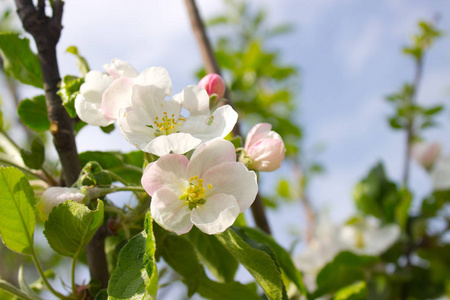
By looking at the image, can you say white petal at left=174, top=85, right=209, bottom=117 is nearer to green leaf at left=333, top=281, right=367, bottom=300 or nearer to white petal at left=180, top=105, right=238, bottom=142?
white petal at left=180, top=105, right=238, bottom=142

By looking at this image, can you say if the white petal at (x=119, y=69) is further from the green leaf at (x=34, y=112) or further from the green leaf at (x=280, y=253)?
the green leaf at (x=280, y=253)

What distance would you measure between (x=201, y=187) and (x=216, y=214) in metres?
0.06

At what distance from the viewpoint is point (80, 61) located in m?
0.88

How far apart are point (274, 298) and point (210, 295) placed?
31 centimetres

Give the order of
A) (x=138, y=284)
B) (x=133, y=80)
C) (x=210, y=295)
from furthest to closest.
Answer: (x=210, y=295) → (x=133, y=80) → (x=138, y=284)

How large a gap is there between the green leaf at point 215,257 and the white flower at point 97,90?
0.34m

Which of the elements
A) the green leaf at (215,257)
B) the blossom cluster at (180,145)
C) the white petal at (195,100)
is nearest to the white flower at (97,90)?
the blossom cluster at (180,145)

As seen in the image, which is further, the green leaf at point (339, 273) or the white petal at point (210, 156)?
the green leaf at point (339, 273)

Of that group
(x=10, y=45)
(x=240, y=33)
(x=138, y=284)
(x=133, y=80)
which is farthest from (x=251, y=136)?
(x=240, y=33)

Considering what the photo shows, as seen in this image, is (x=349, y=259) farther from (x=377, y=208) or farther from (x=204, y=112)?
(x=204, y=112)

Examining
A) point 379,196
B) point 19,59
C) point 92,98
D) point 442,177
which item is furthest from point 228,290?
point 442,177

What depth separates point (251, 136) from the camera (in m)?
0.79

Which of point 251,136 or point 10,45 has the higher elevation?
point 10,45

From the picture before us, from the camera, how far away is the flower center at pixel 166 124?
2.44ft
